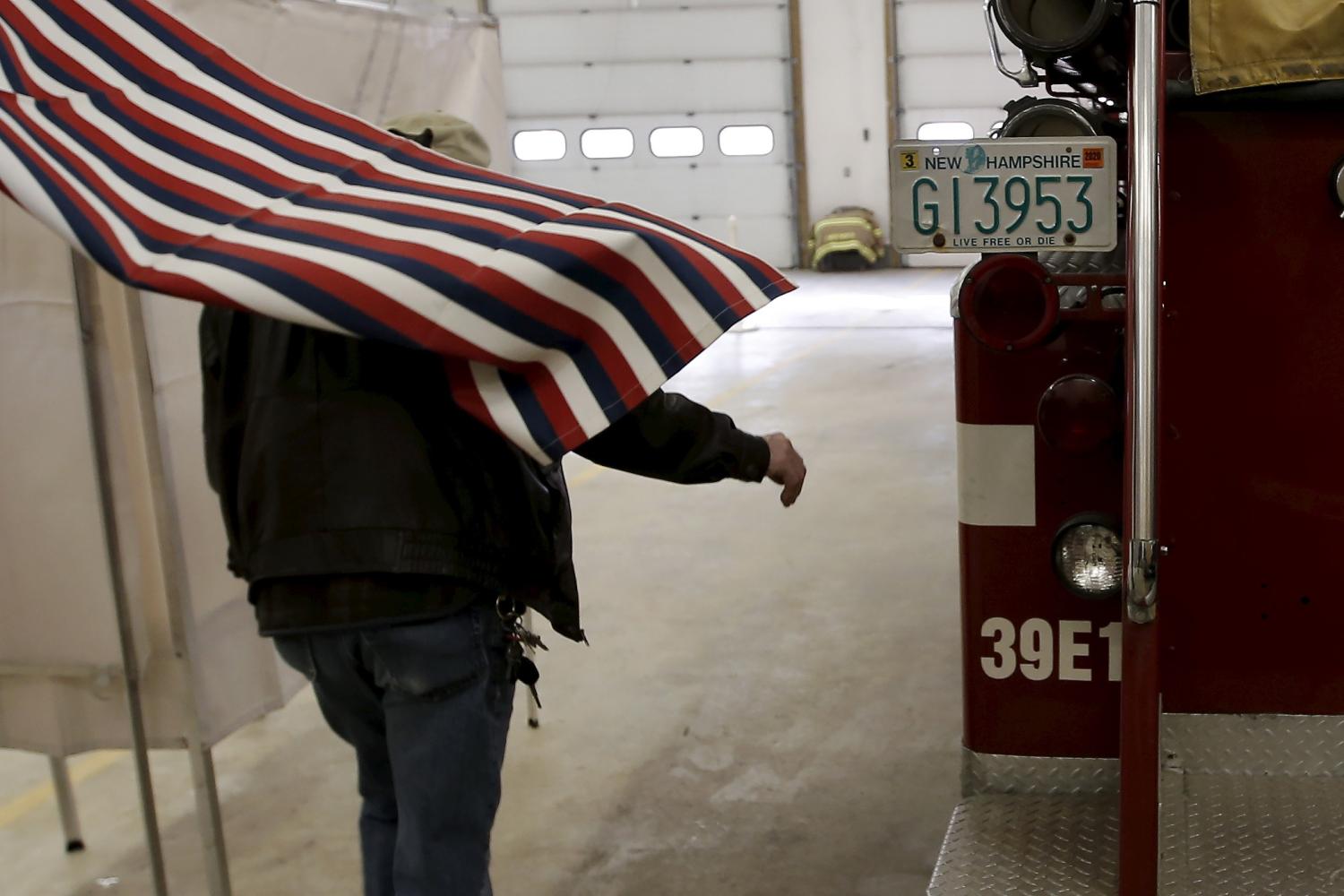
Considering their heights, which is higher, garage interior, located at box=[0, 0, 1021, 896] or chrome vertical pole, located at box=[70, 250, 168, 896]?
chrome vertical pole, located at box=[70, 250, 168, 896]

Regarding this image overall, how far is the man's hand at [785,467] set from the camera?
218 cm

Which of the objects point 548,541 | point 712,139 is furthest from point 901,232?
point 712,139

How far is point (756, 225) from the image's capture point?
60.3 feet

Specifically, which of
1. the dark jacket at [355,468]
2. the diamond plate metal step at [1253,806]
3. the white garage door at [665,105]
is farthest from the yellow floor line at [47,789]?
the white garage door at [665,105]

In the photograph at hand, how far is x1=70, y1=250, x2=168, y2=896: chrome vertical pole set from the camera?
2.68 metres

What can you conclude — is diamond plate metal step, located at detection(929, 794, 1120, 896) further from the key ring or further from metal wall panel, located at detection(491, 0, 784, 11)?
metal wall panel, located at detection(491, 0, 784, 11)

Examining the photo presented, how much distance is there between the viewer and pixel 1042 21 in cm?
220

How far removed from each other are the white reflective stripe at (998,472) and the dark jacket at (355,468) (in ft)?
2.89

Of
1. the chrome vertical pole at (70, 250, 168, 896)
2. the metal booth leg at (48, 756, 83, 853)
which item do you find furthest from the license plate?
the metal booth leg at (48, 756, 83, 853)

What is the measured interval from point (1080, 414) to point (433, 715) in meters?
1.18

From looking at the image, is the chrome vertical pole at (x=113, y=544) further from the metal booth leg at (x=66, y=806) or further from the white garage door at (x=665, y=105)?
the white garage door at (x=665, y=105)

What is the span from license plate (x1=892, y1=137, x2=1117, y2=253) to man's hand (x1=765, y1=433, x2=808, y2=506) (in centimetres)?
38

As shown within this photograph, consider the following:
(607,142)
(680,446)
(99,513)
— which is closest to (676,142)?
(607,142)

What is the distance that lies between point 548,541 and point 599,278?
0.42 meters
